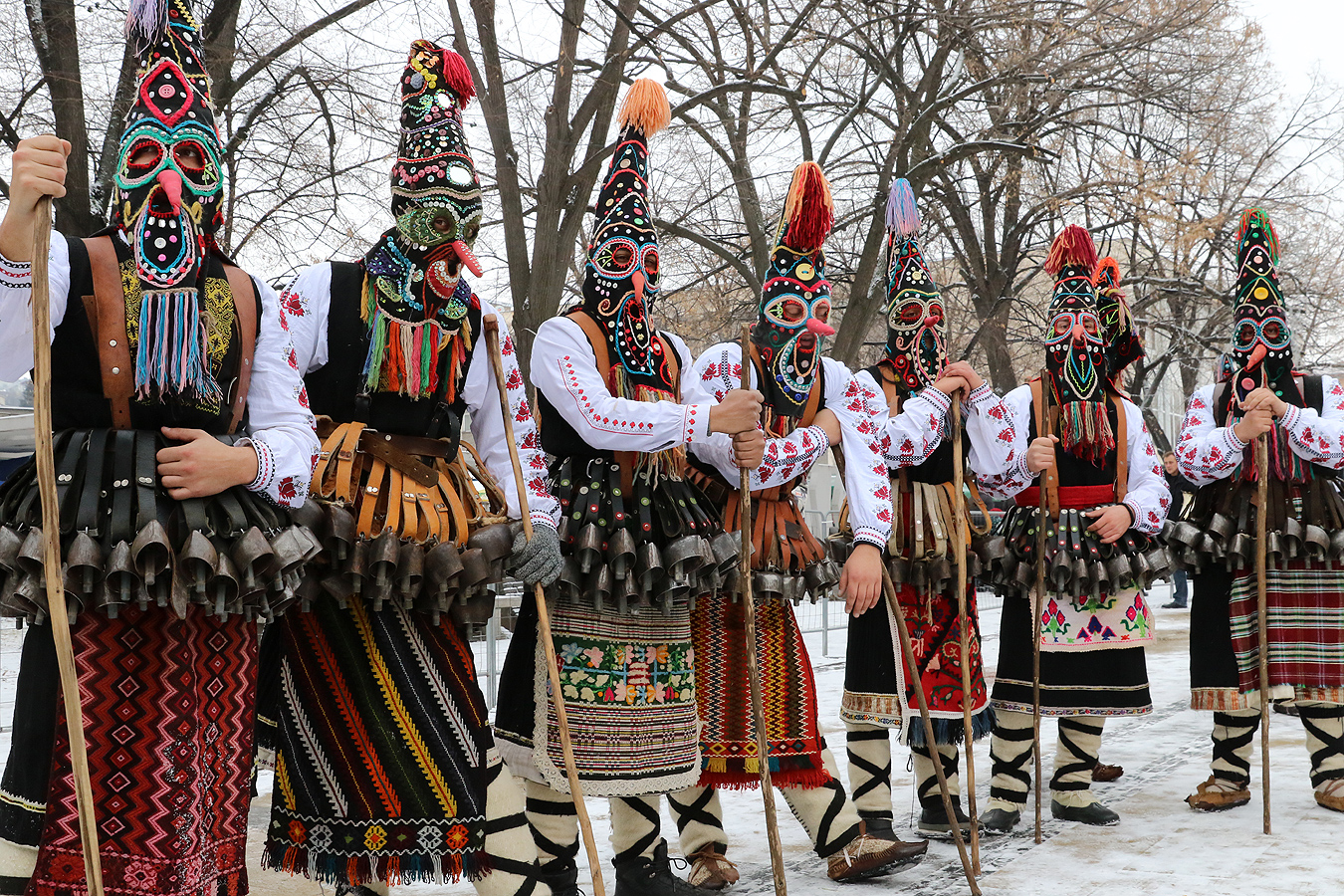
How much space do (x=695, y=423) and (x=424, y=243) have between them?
95 centimetres

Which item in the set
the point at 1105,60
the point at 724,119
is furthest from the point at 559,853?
the point at 1105,60

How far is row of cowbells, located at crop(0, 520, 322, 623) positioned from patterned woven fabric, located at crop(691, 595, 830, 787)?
1.84 m

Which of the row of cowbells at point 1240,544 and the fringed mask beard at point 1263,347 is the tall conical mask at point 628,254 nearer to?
the row of cowbells at point 1240,544

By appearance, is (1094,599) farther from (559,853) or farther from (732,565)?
(559,853)

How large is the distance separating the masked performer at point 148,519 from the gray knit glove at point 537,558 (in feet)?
2.12

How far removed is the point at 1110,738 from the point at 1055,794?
2082 millimetres

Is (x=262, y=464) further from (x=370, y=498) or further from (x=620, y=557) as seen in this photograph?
(x=620, y=557)

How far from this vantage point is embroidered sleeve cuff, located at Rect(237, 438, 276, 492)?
2523mm

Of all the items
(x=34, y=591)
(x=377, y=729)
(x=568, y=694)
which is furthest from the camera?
(x=568, y=694)

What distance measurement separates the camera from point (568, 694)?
351 cm

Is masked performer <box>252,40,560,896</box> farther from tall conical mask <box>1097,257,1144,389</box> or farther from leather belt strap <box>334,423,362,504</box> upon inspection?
tall conical mask <box>1097,257,1144,389</box>

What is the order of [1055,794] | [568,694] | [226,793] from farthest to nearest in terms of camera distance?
[1055,794], [568,694], [226,793]

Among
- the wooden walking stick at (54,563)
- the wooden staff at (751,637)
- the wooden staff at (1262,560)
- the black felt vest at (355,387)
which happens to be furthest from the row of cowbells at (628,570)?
the wooden staff at (1262,560)

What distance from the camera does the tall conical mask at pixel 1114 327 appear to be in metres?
5.09
